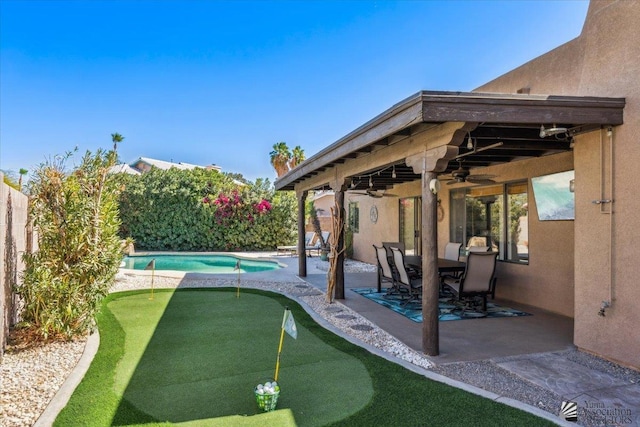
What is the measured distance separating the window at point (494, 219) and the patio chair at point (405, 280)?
2341 mm

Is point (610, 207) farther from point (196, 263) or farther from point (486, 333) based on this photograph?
point (196, 263)

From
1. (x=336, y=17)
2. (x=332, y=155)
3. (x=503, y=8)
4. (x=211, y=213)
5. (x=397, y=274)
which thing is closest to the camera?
(x=332, y=155)

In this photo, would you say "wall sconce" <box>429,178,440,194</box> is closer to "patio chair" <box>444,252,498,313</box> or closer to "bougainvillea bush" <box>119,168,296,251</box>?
"patio chair" <box>444,252,498,313</box>

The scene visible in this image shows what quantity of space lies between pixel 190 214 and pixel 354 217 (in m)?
9.39

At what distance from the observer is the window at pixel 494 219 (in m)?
8.61

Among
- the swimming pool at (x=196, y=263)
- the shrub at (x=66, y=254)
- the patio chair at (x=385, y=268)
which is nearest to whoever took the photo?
the shrub at (x=66, y=254)

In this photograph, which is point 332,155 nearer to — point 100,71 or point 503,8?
point 503,8

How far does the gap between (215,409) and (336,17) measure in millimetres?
14094

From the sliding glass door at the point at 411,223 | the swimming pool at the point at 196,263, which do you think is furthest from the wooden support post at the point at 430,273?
the swimming pool at the point at 196,263

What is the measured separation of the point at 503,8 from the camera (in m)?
12.1

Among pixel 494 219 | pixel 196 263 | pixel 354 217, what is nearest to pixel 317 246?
pixel 354 217

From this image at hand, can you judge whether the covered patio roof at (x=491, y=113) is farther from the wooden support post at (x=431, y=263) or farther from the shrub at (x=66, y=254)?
the shrub at (x=66, y=254)

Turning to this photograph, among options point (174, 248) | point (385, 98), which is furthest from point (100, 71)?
point (385, 98)

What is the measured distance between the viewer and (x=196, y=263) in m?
18.4
